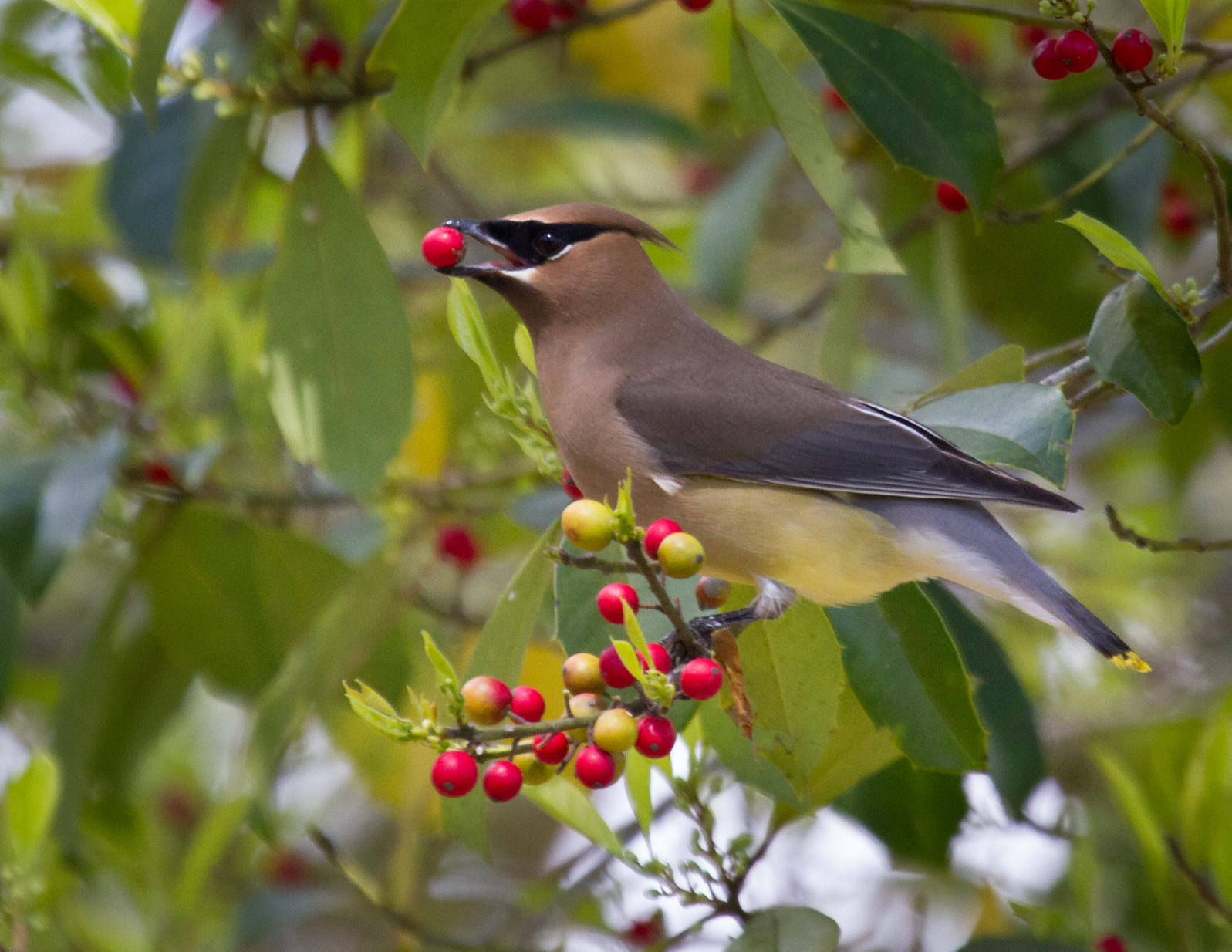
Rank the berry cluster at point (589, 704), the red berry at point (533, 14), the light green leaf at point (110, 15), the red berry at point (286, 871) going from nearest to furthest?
the berry cluster at point (589, 704)
the light green leaf at point (110, 15)
the red berry at point (533, 14)
the red berry at point (286, 871)

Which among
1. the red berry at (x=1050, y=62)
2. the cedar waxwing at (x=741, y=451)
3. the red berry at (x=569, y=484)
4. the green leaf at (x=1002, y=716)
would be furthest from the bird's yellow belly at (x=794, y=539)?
the red berry at (x=1050, y=62)

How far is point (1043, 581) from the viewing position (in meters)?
2.18

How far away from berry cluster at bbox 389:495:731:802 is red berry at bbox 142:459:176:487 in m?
1.70

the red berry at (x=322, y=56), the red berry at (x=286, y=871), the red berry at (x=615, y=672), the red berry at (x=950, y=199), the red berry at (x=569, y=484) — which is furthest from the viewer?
the red berry at (x=286, y=871)

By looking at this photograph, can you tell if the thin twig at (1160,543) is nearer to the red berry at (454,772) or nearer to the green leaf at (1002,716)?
the green leaf at (1002,716)

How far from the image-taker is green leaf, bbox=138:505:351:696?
3.35 m

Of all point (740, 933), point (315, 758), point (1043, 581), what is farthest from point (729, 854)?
point (315, 758)

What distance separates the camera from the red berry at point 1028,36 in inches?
147

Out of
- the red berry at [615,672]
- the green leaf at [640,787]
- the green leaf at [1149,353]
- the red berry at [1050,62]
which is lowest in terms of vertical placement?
the green leaf at [640,787]

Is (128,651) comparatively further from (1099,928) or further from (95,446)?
(1099,928)

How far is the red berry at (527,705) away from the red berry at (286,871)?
289cm

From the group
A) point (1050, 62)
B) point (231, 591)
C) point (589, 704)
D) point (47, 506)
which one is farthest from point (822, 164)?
point (231, 591)

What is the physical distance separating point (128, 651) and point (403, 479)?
903mm

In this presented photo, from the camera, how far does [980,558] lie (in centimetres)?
222
